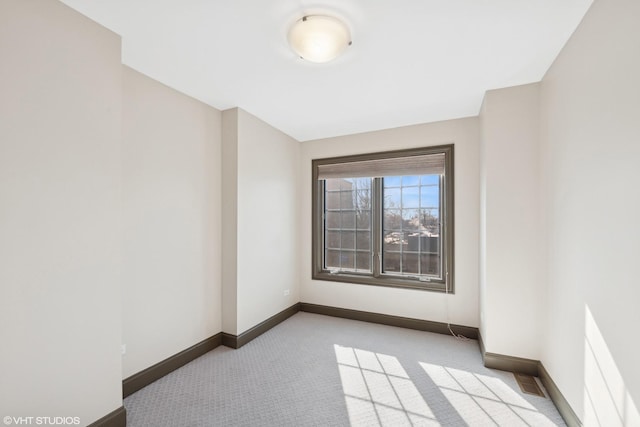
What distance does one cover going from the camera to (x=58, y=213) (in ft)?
5.12

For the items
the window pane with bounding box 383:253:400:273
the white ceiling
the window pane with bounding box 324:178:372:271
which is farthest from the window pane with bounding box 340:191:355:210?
the white ceiling

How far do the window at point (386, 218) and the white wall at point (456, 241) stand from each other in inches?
3.6

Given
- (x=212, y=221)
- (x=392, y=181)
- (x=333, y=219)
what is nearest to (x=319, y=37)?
(x=212, y=221)

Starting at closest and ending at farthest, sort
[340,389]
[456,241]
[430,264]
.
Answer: [340,389]
[456,241]
[430,264]

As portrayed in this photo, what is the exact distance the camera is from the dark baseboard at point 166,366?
2154 mm

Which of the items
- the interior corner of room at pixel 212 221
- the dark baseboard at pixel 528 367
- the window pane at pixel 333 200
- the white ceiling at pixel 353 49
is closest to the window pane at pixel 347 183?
the window pane at pixel 333 200

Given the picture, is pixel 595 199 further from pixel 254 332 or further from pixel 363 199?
pixel 254 332

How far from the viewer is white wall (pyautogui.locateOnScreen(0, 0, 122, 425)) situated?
1392 millimetres

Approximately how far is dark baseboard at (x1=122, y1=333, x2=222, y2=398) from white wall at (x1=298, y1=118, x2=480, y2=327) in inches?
65.0

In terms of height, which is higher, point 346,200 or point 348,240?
point 346,200

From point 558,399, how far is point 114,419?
304 cm

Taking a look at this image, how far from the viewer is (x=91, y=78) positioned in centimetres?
172

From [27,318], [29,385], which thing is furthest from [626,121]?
[29,385]

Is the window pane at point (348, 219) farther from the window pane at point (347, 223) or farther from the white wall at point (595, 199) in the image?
→ the white wall at point (595, 199)
